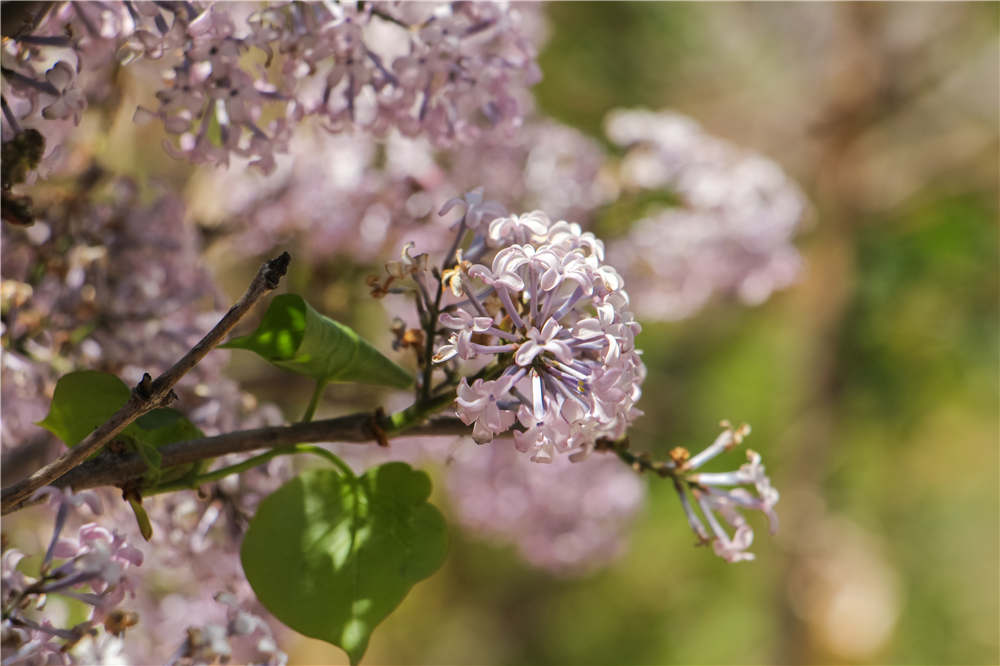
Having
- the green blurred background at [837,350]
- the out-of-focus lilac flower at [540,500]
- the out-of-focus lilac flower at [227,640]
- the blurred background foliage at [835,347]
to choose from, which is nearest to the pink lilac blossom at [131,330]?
the out-of-focus lilac flower at [227,640]

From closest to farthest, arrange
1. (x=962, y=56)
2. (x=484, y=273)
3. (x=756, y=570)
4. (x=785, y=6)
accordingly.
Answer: (x=484, y=273) < (x=962, y=56) < (x=785, y=6) < (x=756, y=570)

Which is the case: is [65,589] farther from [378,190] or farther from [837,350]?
[837,350]

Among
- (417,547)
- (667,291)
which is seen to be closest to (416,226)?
(667,291)

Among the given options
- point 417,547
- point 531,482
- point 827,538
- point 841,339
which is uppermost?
point 417,547

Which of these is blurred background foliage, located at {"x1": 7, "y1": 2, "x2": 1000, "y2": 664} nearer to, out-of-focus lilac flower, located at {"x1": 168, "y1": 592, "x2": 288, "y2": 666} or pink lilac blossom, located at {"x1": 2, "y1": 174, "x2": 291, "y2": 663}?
pink lilac blossom, located at {"x1": 2, "y1": 174, "x2": 291, "y2": 663}

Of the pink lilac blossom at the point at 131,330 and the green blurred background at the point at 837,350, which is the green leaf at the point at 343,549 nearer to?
the pink lilac blossom at the point at 131,330

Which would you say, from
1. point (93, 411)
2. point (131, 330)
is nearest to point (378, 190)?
point (131, 330)

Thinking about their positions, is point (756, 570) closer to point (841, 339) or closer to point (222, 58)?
point (841, 339)
